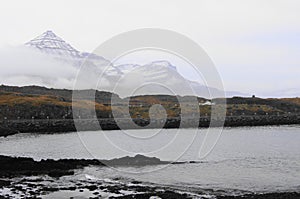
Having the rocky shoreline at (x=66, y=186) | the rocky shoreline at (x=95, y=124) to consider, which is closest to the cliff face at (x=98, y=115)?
the rocky shoreline at (x=95, y=124)

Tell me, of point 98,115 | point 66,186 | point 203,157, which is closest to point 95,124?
point 98,115

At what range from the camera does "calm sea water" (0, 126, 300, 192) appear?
31.9 meters

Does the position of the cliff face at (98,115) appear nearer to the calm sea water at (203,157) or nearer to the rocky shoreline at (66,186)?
the calm sea water at (203,157)

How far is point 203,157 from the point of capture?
4712 centimetres

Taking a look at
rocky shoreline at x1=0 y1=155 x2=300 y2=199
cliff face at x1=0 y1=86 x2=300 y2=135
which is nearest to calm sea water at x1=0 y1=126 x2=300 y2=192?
rocky shoreline at x1=0 y1=155 x2=300 y2=199

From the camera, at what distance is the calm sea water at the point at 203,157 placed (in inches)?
1254

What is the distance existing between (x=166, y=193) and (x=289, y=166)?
748 inches

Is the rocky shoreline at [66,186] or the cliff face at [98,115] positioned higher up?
the cliff face at [98,115]

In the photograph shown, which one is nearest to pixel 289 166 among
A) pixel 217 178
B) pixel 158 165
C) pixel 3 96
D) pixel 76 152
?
pixel 217 178

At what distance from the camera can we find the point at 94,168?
38438 mm

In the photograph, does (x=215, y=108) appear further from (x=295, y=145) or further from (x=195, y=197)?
(x=195, y=197)

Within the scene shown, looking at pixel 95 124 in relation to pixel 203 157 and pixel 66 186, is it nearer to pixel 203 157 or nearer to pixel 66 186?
pixel 203 157

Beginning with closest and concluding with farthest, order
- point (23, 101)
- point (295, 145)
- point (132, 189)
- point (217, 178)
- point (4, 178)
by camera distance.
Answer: point (132, 189)
point (4, 178)
point (217, 178)
point (295, 145)
point (23, 101)

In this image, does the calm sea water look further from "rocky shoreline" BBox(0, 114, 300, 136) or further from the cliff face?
the cliff face
